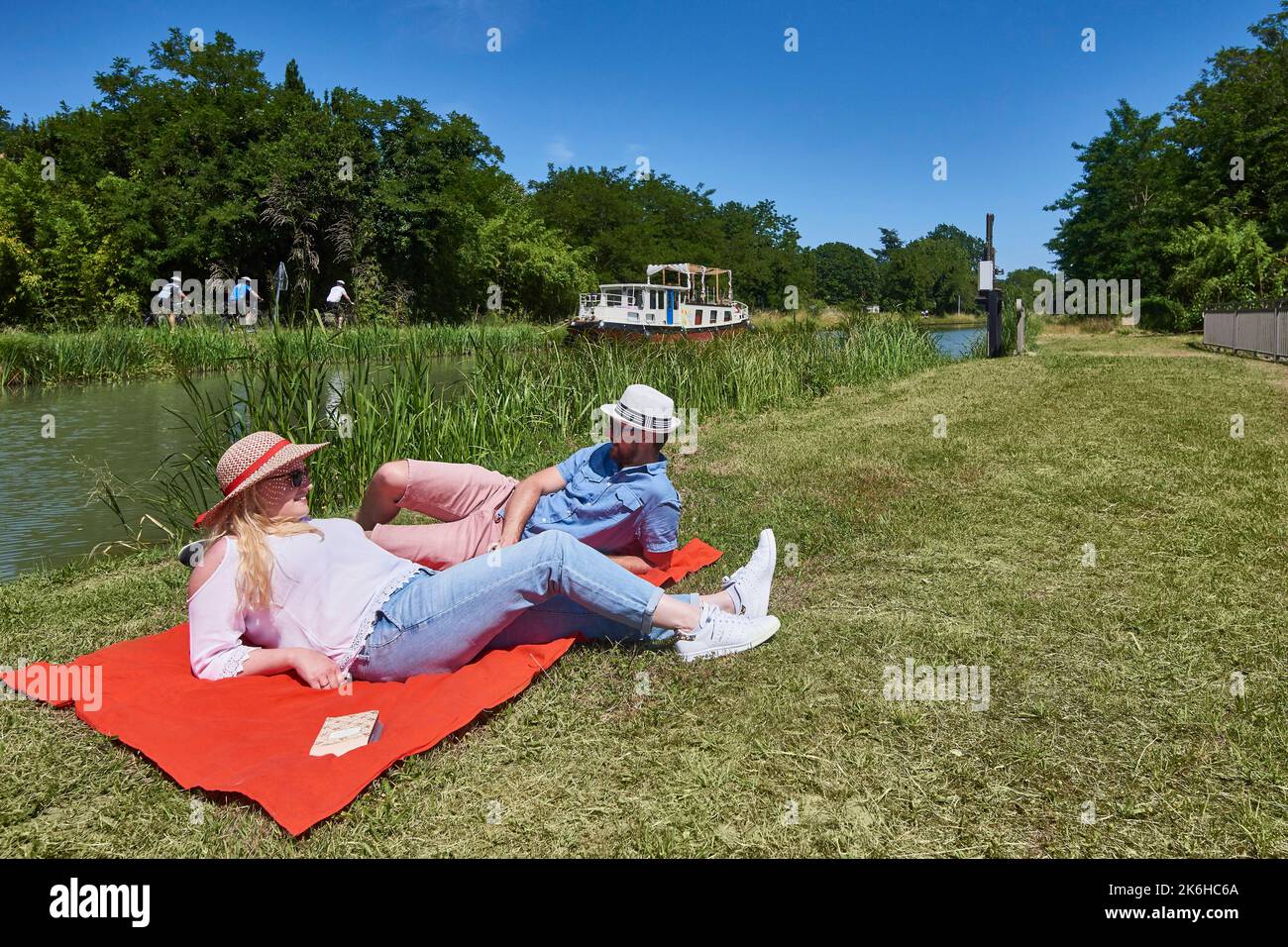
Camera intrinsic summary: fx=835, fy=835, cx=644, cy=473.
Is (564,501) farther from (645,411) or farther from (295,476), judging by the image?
(295,476)

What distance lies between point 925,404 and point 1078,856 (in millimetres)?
8762

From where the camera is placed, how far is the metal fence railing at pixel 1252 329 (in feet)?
43.2

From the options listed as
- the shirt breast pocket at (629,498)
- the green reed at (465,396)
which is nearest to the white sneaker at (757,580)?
the shirt breast pocket at (629,498)

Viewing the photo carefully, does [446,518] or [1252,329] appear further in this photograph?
[1252,329]

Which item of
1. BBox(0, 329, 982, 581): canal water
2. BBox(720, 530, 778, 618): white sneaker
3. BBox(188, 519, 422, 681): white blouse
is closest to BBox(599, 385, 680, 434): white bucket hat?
BBox(720, 530, 778, 618): white sneaker

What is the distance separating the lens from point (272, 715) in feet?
9.04

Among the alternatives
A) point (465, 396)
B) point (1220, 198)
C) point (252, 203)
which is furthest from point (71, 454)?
point (1220, 198)

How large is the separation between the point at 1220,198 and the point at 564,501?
3060cm

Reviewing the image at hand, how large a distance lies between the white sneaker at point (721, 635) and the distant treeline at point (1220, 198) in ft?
70.2

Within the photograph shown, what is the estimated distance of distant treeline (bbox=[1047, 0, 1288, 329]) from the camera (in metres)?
21.9

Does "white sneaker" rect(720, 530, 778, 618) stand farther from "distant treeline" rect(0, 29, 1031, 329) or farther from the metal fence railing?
"distant treeline" rect(0, 29, 1031, 329)

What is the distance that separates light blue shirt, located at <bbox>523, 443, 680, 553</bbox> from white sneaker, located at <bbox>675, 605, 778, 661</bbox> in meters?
0.54

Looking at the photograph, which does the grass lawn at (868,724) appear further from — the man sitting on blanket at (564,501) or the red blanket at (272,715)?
the man sitting on blanket at (564,501)
